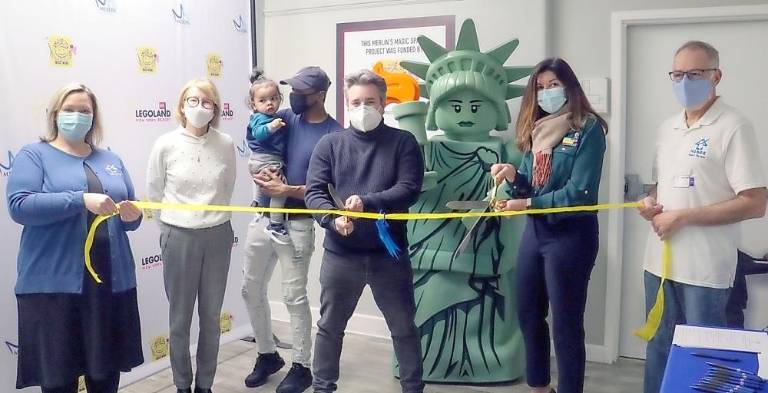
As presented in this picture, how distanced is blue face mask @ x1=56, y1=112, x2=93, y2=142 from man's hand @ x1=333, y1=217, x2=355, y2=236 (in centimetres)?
108

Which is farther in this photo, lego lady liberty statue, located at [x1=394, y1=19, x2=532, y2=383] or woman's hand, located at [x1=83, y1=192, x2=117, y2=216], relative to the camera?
lego lady liberty statue, located at [x1=394, y1=19, x2=532, y2=383]

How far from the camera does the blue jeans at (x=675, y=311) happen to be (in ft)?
7.77

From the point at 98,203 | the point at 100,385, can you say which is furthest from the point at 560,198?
the point at 100,385

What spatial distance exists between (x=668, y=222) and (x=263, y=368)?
2.20m

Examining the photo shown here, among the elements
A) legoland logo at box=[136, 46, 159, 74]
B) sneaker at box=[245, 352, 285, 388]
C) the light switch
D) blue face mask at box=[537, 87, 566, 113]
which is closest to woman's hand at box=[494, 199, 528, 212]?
blue face mask at box=[537, 87, 566, 113]

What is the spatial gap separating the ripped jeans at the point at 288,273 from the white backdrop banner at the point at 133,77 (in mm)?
635

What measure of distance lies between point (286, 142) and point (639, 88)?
1.99 metres

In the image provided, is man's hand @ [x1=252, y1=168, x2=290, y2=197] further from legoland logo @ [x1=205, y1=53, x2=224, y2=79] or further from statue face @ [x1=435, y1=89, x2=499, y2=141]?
legoland logo @ [x1=205, y1=53, x2=224, y2=79]

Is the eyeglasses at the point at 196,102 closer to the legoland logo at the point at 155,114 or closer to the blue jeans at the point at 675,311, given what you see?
the legoland logo at the point at 155,114

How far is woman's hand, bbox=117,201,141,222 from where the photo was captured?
8.77 ft

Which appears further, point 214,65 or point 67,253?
point 214,65

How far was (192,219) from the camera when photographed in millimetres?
2959

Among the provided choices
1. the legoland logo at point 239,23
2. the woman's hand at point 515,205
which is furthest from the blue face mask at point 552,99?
the legoland logo at point 239,23

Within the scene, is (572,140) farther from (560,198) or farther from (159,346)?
(159,346)
